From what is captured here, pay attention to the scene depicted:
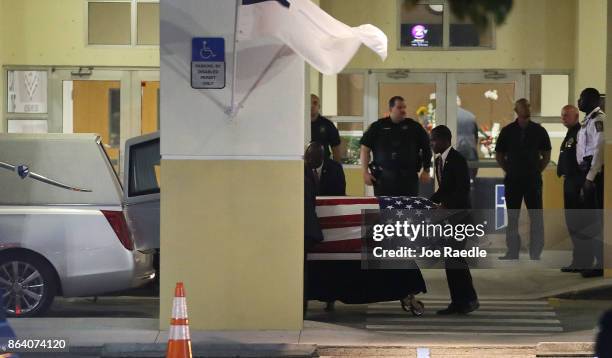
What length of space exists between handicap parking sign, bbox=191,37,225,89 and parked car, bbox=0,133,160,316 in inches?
76.0

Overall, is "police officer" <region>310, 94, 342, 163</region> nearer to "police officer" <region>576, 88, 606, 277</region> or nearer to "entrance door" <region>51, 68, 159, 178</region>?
"police officer" <region>576, 88, 606, 277</region>

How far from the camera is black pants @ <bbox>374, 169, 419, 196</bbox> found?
1453cm

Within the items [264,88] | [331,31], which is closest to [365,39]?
[331,31]

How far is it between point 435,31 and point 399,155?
14.7ft

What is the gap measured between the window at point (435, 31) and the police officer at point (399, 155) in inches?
162

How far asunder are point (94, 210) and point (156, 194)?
75cm

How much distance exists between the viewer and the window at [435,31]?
1841cm

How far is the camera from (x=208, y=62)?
446 inches

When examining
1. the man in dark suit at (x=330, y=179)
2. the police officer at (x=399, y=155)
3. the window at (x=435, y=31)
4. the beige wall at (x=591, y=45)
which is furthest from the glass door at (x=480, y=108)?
the man in dark suit at (x=330, y=179)

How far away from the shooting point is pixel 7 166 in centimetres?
1283

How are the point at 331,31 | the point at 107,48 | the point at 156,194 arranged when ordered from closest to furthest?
1. the point at 331,31
2. the point at 156,194
3. the point at 107,48

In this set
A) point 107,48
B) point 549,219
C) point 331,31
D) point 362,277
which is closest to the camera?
point 331,31

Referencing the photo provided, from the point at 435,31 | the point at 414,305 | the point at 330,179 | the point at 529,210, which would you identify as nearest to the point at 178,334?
the point at 414,305

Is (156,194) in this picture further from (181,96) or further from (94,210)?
(181,96)
